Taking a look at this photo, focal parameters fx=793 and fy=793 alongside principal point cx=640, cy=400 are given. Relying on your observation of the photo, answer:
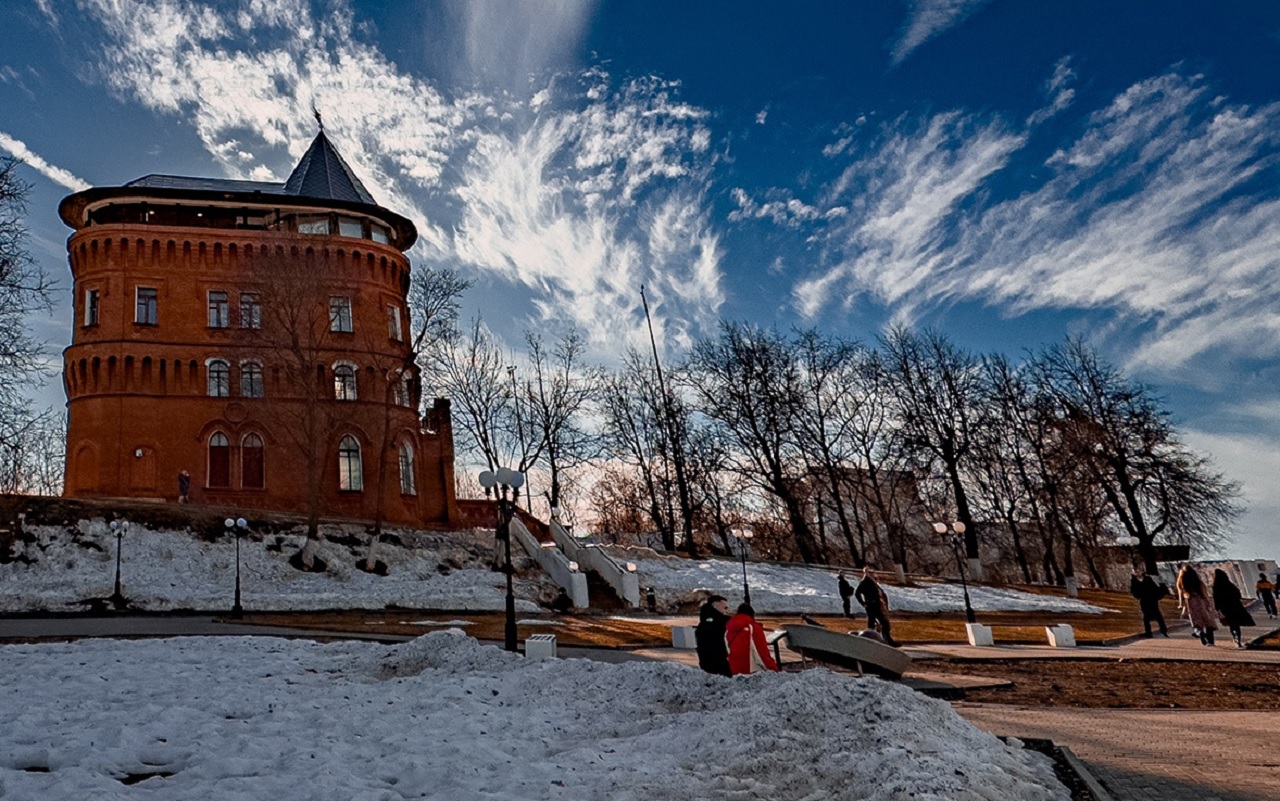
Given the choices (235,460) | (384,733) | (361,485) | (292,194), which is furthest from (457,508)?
(384,733)

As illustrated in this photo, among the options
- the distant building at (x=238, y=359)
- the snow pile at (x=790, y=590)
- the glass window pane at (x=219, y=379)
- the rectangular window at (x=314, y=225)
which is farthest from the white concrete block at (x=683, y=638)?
the rectangular window at (x=314, y=225)

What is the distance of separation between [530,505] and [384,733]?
4129 cm

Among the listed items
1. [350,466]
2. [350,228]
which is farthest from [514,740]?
[350,228]

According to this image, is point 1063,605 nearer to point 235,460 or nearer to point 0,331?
point 0,331

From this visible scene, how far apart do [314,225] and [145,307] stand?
929 centimetres

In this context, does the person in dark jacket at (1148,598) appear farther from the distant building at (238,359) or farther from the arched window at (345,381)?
the arched window at (345,381)

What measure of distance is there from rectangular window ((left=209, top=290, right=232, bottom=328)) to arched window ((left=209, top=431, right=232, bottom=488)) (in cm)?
590

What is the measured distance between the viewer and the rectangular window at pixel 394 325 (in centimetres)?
4386

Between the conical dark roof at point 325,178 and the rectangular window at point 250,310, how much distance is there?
23.3 feet

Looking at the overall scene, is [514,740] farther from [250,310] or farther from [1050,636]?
[250,310]

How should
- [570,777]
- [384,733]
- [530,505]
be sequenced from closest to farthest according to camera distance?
[570,777] < [384,733] < [530,505]

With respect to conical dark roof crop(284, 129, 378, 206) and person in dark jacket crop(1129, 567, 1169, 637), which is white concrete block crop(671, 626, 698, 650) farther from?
conical dark roof crop(284, 129, 378, 206)

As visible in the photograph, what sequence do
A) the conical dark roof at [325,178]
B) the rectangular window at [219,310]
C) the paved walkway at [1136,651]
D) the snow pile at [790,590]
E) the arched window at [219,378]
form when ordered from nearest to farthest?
1. the paved walkway at [1136,651]
2. the snow pile at [790,590]
3. the arched window at [219,378]
4. the rectangular window at [219,310]
5. the conical dark roof at [325,178]

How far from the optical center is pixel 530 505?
4872cm
